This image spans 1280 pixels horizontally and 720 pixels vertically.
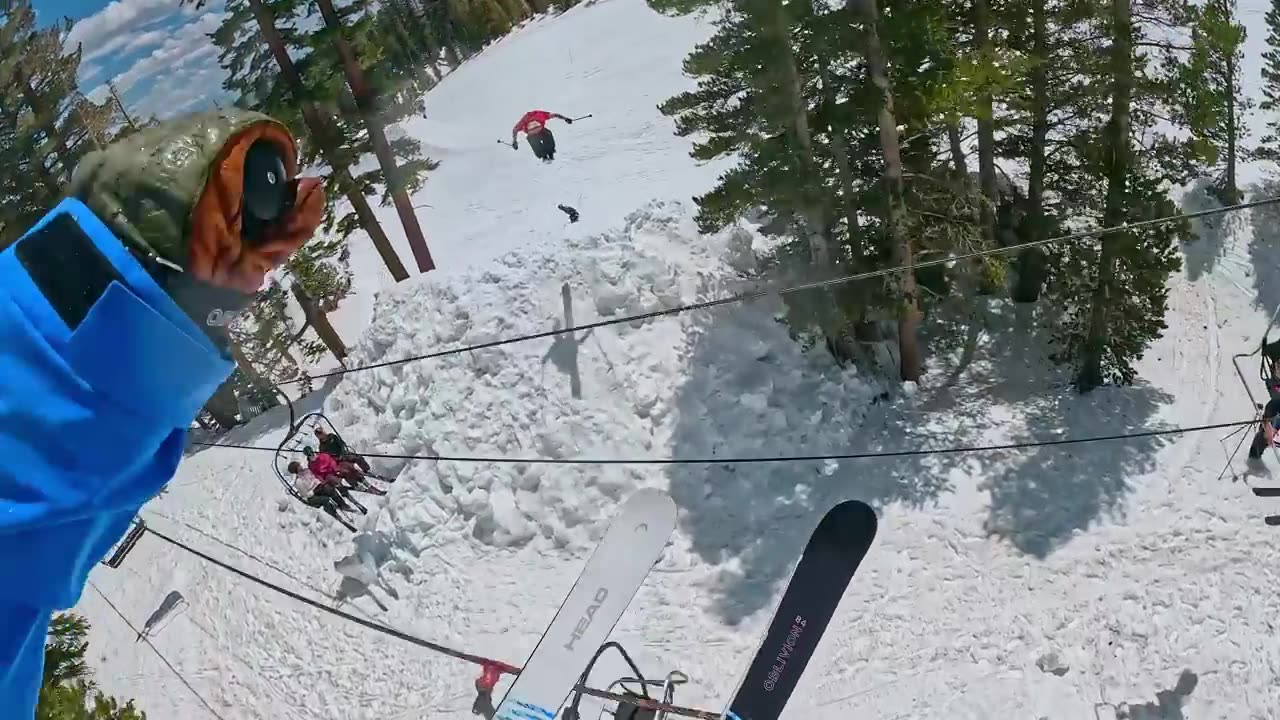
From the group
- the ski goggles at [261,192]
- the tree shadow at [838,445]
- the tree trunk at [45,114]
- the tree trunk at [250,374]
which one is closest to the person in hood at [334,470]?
the tree trunk at [250,374]

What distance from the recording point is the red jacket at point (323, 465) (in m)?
13.1

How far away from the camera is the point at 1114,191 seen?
1377 cm

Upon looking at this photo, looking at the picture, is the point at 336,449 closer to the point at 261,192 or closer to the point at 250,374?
the point at 250,374

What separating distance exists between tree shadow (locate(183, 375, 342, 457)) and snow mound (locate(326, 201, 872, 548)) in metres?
3.71

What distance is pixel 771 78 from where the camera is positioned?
41.5ft

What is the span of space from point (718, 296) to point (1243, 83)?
88.0 ft

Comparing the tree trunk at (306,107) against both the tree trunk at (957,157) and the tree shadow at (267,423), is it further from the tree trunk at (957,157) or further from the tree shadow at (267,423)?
the tree trunk at (957,157)

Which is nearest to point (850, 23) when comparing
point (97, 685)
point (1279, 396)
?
point (1279, 396)

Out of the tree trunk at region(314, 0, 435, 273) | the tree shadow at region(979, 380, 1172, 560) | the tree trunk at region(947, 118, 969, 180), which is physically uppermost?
the tree trunk at region(314, 0, 435, 273)

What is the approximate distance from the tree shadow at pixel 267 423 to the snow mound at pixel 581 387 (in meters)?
3.71

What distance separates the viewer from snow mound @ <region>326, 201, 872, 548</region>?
13.5 metres

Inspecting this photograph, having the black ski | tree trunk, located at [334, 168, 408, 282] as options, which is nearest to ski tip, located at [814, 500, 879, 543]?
the black ski

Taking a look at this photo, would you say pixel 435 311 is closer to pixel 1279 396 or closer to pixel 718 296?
pixel 718 296

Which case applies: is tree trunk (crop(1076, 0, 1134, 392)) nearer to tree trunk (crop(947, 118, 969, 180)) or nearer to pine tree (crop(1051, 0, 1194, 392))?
pine tree (crop(1051, 0, 1194, 392))
